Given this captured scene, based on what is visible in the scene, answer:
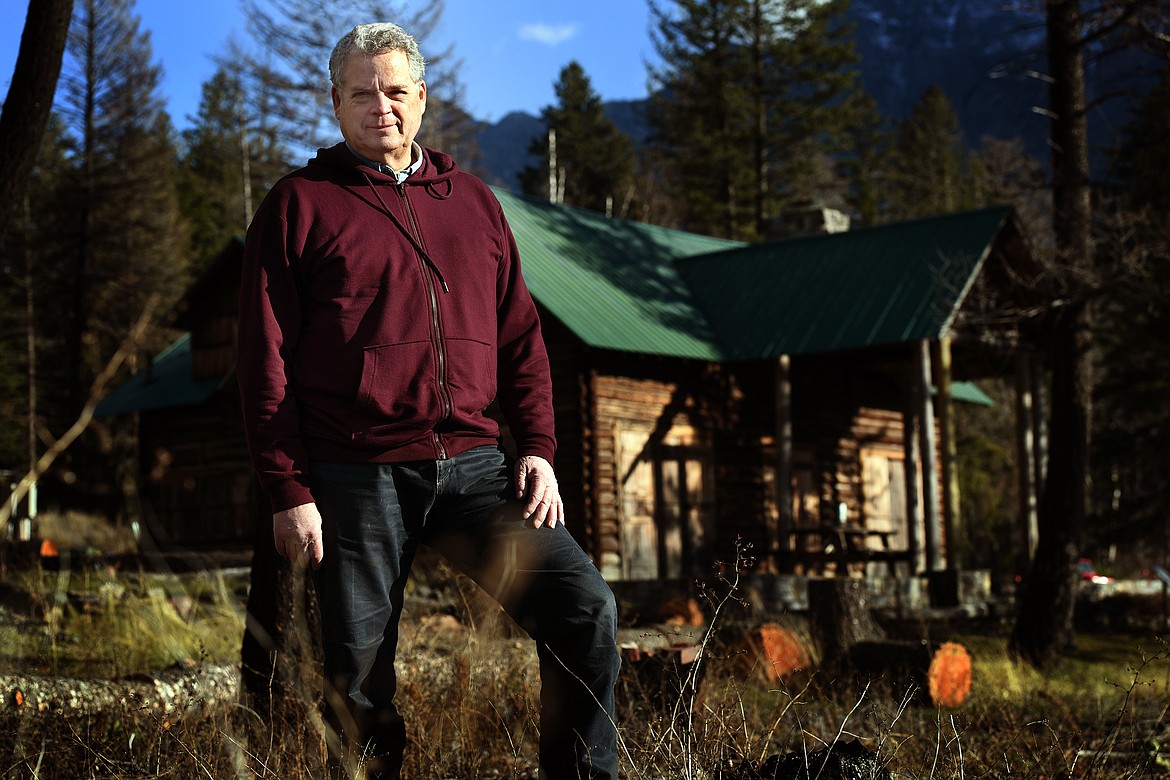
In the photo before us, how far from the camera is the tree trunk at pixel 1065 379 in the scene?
35.6 ft

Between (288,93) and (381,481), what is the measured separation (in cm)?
2496

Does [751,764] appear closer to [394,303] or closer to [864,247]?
[394,303]

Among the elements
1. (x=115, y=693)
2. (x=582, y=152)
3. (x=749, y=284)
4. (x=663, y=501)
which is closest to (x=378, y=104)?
(x=115, y=693)

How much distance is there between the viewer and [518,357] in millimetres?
3730

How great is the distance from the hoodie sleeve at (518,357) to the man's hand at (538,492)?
183 millimetres

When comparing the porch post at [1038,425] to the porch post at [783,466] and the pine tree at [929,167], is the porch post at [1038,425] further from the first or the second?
the pine tree at [929,167]

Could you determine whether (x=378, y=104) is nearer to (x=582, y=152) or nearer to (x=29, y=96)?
(x=29, y=96)

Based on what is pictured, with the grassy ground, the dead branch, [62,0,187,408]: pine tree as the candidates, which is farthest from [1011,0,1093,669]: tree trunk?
[62,0,187,408]: pine tree

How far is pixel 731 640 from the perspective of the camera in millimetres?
8914

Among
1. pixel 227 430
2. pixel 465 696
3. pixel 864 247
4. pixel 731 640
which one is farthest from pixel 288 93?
pixel 465 696

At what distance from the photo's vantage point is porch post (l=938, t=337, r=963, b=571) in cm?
1619

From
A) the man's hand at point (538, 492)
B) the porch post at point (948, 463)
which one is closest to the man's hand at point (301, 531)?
the man's hand at point (538, 492)

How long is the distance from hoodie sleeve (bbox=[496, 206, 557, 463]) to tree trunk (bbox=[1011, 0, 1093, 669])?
7.94 metres

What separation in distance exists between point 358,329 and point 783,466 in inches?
537
